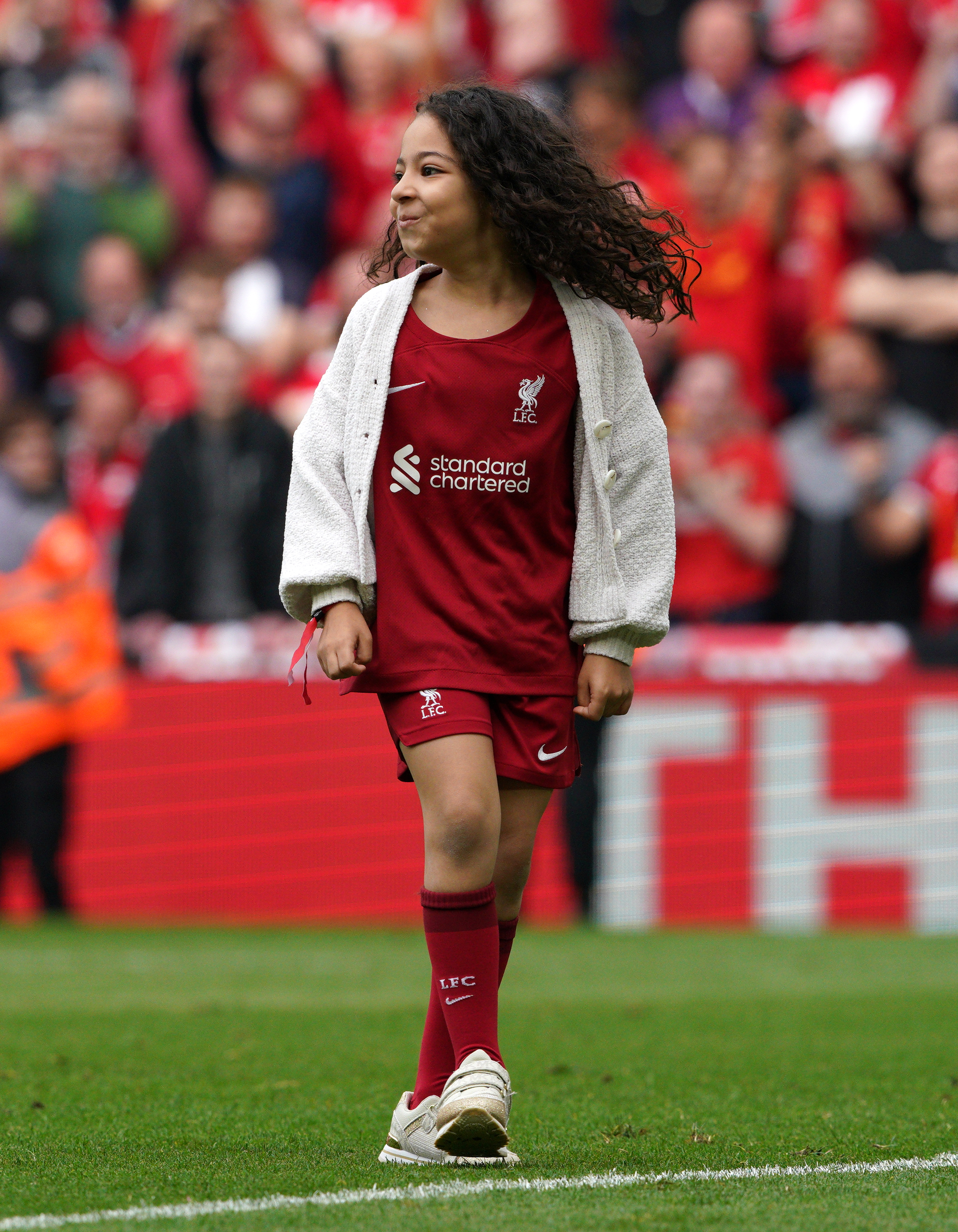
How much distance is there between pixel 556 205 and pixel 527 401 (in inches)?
14.9

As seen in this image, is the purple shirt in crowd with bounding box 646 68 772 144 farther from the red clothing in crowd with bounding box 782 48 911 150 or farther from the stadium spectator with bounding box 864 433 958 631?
the stadium spectator with bounding box 864 433 958 631

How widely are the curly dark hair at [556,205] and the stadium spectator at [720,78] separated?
809cm

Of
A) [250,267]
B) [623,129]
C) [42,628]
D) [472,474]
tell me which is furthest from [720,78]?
[472,474]

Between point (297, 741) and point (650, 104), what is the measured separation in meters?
5.18

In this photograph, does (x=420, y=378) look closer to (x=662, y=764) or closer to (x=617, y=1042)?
(x=617, y=1042)

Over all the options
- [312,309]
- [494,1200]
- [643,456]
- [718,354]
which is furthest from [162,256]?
[494,1200]

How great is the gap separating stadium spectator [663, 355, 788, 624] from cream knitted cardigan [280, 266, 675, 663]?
5.86 m

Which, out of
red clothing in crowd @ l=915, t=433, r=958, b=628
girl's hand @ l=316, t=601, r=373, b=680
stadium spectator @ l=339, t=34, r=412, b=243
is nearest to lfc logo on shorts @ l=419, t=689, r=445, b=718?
girl's hand @ l=316, t=601, r=373, b=680

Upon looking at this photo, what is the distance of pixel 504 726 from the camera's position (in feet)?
12.7

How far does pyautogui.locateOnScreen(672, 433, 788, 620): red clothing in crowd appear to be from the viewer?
9.98 meters

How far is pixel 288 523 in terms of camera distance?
3891 mm

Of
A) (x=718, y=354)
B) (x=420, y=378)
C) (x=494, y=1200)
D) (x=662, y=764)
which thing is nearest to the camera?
(x=494, y=1200)

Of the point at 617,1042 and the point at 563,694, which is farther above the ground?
the point at 563,694

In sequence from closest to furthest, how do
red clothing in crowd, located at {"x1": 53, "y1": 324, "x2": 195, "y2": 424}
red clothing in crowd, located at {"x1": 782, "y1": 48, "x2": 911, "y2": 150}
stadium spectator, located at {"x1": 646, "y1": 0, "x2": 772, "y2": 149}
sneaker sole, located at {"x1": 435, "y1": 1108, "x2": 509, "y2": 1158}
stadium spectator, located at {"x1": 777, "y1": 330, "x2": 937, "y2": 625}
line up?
sneaker sole, located at {"x1": 435, "y1": 1108, "x2": 509, "y2": 1158}
stadium spectator, located at {"x1": 777, "y1": 330, "x2": 937, "y2": 625}
red clothing in crowd, located at {"x1": 782, "y1": 48, "x2": 911, "y2": 150}
red clothing in crowd, located at {"x1": 53, "y1": 324, "x2": 195, "y2": 424}
stadium spectator, located at {"x1": 646, "y1": 0, "x2": 772, "y2": 149}
